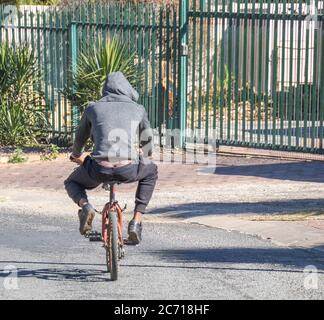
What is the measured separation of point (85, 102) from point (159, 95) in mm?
1212

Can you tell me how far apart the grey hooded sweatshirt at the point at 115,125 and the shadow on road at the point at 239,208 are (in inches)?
128

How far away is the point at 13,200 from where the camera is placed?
43.5 ft

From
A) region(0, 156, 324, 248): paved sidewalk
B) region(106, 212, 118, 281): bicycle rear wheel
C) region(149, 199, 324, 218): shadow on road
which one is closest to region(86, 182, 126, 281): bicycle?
region(106, 212, 118, 281): bicycle rear wheel

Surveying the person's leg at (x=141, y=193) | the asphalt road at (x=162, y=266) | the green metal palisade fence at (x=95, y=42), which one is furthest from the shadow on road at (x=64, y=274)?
the green metal palisade fence at (x=95, y=42)

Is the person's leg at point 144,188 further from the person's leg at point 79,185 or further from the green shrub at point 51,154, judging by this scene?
the green shrub at point 51,154

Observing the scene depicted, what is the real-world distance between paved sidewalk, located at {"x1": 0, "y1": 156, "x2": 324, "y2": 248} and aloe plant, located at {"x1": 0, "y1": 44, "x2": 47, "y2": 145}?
1.25 m

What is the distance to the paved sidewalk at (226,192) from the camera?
36.9 feet

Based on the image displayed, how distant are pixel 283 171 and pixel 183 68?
2648mm

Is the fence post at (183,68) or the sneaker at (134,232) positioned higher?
the fence post at (183,68)

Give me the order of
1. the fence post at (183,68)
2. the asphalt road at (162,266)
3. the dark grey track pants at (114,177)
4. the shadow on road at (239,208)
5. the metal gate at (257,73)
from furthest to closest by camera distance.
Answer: the fence post at (183,68)
the metal gate at (257,73)
the shadow on road at (239,208)
the dark grey track pants at (114,177)
the asphalt road at (162,266)

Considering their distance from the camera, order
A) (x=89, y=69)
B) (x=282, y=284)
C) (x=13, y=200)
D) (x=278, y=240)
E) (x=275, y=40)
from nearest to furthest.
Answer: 1. (x=282, y=284)
2. (x=278, y=240)
3. (x=13, y=200)
4. (x=275, y=40)
5. (x=89, y=69)

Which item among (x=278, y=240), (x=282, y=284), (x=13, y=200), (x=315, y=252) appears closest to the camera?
(x=282, y=284)

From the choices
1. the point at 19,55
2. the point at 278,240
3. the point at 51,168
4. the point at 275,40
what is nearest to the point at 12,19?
the point at 19,55

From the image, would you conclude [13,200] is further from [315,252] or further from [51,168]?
[315,252]
